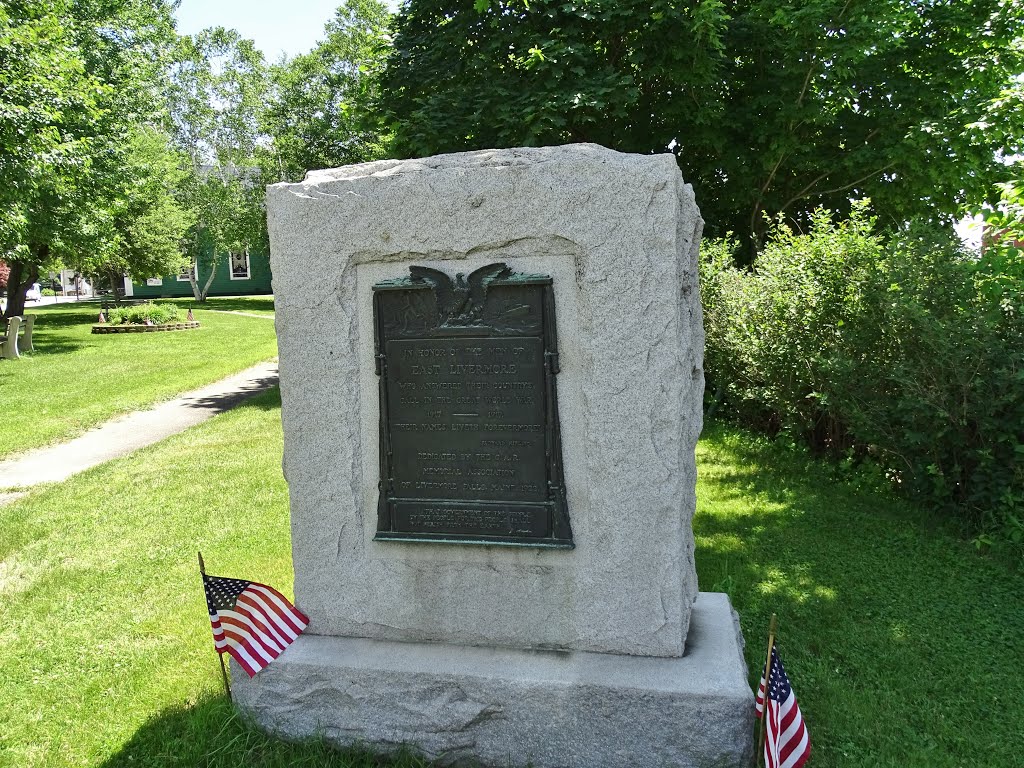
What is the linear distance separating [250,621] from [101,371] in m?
14.5

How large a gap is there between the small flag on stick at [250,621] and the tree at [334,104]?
8.96 m

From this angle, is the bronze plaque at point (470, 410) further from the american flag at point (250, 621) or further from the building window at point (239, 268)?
the building window at point (239, 268)

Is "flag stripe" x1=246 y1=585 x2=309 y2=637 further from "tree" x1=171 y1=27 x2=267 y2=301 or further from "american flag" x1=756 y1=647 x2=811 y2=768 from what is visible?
"tree" x1=171 y1=27 x2=267 y2=301

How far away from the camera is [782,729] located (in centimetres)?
273

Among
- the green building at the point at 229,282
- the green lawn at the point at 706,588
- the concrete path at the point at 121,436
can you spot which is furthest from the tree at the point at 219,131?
the green lawn at the point at 706,588

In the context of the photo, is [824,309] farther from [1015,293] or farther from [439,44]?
[439,44]

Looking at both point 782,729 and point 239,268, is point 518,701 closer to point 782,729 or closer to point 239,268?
point 782,729

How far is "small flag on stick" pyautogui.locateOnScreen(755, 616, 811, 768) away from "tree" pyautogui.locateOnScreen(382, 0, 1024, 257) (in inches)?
278

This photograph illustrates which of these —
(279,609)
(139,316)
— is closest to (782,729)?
(279,609)

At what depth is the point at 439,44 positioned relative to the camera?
10.1m

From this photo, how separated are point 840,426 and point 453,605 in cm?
521

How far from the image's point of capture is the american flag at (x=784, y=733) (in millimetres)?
2713

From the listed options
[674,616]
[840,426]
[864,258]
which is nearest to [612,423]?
[674,616]

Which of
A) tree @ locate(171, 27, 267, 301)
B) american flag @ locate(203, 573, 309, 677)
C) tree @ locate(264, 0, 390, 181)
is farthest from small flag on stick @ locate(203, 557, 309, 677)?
tree @ locate(171, 27, 267, 301)
